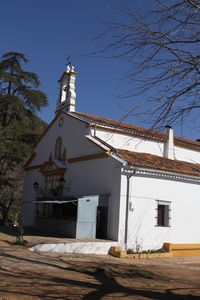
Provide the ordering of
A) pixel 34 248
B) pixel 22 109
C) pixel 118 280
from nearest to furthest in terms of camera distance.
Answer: pixel 118 280, pixel 34 248, pixel 22 109

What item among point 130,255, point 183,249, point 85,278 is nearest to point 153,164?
point 183,249

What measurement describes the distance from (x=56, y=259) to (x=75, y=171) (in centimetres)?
768

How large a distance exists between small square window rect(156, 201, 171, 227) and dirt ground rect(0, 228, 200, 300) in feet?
10.6

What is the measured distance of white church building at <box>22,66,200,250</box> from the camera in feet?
51.5

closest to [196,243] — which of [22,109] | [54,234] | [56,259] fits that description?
[54,234]

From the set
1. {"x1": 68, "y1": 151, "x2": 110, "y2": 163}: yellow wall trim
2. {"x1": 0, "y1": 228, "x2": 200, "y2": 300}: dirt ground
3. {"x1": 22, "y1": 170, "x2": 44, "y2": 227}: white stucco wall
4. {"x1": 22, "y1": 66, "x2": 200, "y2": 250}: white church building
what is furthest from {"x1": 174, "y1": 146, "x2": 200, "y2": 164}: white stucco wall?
{"x1": 0, "y1": 228, "x2": 200, "y2": 300}: dirt ground

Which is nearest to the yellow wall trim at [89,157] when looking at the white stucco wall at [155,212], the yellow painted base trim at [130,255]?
the white stucco wall at [155,212]

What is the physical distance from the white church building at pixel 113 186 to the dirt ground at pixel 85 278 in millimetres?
2482

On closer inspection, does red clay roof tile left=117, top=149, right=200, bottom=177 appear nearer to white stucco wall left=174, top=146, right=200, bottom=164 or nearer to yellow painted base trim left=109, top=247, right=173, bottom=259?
white stucco wall left=174, top=146, right=200, bottom=164

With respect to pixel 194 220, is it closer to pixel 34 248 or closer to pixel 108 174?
pixel 108 174

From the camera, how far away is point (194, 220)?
17812 mm

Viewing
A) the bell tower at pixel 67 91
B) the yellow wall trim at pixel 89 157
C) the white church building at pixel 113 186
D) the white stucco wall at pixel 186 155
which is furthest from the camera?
the white stucco wall at pixel 186 155

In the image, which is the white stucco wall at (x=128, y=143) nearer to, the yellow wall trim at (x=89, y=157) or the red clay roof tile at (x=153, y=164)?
the red clay roof tile at (x=153, y=164)

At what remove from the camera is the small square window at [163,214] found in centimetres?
1691
